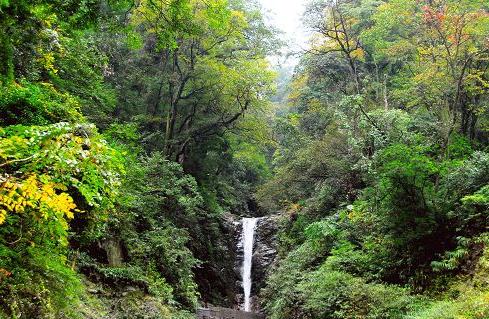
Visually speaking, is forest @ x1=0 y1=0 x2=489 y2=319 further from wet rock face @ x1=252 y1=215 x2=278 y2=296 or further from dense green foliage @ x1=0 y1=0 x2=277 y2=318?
wet rock face @ x1=252 y1=215 x2=278 y2=296

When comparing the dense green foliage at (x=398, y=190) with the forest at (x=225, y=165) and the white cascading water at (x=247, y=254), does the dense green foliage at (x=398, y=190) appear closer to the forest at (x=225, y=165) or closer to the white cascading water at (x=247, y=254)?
the forest at (x=225, y=165)

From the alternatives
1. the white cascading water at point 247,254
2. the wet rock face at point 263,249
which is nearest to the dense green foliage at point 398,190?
the wet rock face at point 263,249

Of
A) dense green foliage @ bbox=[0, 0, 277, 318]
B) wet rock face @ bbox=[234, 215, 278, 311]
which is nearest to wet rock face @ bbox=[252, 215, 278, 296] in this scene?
wet rock face @ bbox=[234, 215, 278, 311]

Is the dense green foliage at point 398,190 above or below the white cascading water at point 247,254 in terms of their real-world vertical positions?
above

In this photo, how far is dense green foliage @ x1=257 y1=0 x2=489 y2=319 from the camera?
28.4 ft

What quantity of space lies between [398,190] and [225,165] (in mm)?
14816

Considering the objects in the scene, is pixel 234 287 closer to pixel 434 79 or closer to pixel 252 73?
pixel 252 73

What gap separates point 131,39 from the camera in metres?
5.86

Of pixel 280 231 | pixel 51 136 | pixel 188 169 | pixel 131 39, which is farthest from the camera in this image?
pixel 188 169

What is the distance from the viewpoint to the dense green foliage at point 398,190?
866 cm

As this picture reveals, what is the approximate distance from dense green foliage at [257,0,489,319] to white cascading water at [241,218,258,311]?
88.0 inches

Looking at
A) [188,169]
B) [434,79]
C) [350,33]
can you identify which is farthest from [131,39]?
[350,33]

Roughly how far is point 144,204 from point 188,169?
30.4 feet

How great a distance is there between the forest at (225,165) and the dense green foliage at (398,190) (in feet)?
0.20
